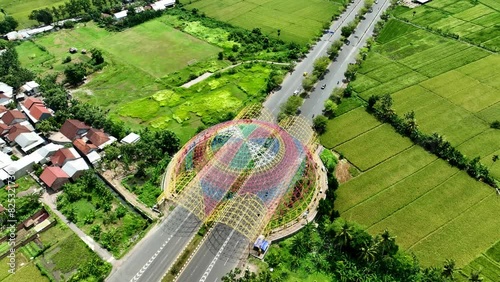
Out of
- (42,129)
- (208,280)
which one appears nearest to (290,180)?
(208,280)

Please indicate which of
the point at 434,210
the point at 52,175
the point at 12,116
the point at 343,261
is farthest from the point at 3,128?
the point at 434,210

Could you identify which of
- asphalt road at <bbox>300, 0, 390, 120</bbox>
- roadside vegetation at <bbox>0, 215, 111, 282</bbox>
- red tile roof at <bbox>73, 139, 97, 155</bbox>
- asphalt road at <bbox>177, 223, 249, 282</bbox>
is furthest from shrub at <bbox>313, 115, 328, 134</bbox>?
roadside vegetation at <bbox>0, 215, 111, 282</bbox>

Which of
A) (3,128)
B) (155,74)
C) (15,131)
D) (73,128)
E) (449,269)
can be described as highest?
(155,74)

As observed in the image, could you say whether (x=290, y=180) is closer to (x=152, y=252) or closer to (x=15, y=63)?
(x=152, y=252)

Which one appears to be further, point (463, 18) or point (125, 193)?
point (463, 18)

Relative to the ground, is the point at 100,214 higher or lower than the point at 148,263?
higher

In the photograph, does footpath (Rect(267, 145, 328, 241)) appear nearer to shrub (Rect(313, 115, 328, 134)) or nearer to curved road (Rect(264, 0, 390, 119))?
shrub (Rect(313, 115, 328, 134))

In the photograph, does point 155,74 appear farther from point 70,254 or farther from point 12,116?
point 70,254
